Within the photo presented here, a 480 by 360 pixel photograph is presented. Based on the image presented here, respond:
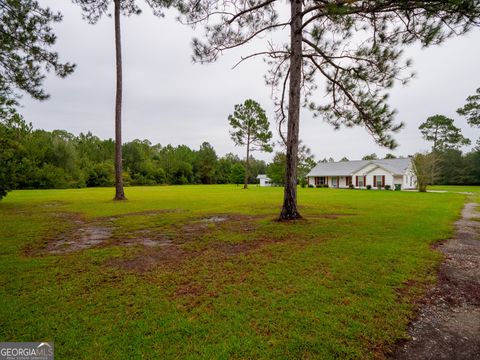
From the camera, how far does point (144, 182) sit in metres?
53.0

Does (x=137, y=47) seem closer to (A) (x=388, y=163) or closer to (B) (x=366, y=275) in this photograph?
(B) (x=366, y=275)

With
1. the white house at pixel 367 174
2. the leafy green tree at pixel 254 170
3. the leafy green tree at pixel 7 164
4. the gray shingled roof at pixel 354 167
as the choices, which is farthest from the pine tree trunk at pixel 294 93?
the leafy green tree at pixel 254 170

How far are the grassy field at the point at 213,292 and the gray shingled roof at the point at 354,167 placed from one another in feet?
114

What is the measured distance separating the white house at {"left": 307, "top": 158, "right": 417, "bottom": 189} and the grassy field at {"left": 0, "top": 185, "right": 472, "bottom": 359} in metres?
33.2

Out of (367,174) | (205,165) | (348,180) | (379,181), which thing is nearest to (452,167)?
(379,181)

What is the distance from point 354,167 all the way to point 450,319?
41008 mm

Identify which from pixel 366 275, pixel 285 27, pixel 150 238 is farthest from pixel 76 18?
pixel 366 275

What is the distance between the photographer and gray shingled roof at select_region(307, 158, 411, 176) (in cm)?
3581

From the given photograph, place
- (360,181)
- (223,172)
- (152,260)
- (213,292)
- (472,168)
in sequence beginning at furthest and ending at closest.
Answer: (223,172)
(472,168)
(360,181)
(152,260)
(213,292)

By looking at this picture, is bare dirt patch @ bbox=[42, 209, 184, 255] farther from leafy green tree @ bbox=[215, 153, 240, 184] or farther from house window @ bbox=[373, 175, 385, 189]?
leafy green tree @ bbox=[215, 153, 240, 184]

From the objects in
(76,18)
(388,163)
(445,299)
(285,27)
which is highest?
(76,18)

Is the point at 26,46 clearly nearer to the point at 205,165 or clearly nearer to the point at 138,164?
the point at 138,164

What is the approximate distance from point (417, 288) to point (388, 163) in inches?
1594

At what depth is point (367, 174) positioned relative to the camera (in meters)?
37.1
